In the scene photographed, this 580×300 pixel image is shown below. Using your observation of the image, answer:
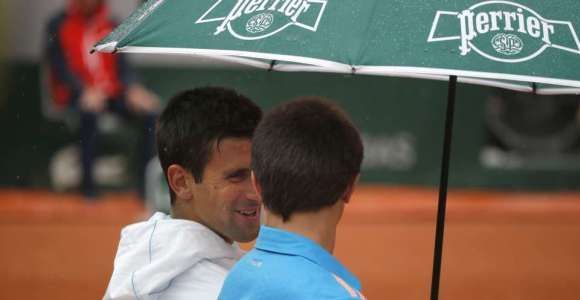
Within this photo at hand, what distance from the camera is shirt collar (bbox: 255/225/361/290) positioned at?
2061 mm

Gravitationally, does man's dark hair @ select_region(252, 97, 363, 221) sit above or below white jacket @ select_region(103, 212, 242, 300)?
above

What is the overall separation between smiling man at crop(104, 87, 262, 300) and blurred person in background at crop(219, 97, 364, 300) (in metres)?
0.41

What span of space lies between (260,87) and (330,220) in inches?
359

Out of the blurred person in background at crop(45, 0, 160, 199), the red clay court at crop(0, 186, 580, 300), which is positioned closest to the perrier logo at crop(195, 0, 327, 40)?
the red clay court at crop(0, 186, 580, 300)

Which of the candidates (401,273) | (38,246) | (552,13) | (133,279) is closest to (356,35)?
(552,13)

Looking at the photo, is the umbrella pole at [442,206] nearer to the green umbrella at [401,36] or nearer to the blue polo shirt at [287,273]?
the green umbrella at [401,36]

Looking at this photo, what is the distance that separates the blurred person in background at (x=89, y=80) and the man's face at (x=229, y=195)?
7429mm

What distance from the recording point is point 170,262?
250 centimetres

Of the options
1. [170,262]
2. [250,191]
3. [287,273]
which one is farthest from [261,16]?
[287,273]

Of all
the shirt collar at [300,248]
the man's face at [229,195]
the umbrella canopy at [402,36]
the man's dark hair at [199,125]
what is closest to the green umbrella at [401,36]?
the umbrella canopy at [402,36]

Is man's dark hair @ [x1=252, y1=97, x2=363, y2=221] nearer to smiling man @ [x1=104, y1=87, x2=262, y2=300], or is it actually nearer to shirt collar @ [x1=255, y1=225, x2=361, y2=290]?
shirt collar @ [x1=255, y1=225, x2=361, y2=290]

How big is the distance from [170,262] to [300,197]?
20.6 inches

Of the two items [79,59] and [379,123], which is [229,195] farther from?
[379,123]

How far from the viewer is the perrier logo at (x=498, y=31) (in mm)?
2619
